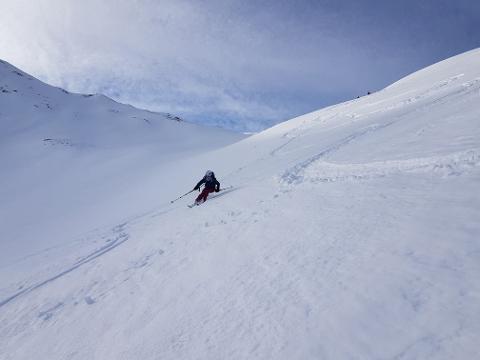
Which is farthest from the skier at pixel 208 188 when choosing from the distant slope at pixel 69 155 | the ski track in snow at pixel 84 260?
the distant slope at pixel 69 155

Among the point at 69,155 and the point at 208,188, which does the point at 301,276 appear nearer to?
the point at 208,188

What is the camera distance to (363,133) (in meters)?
14.0

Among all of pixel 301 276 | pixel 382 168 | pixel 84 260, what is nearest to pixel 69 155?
pixel 84 260

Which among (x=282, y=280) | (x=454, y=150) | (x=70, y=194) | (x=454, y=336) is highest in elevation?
(x=70, y=194)

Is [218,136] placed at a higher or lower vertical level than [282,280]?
higher

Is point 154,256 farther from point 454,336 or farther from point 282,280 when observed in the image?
point 454,336

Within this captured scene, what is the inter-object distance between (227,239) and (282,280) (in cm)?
260

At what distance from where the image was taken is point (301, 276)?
473 cm

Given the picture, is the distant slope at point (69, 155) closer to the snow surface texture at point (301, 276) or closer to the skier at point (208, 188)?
the skier at point (208, 188)

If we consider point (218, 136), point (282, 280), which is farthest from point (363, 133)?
point (218, 136)

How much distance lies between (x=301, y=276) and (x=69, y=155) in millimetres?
37396

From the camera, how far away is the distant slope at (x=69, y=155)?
18753 millimetres

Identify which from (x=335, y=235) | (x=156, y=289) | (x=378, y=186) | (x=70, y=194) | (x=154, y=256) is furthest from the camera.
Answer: (x=70, y=194)

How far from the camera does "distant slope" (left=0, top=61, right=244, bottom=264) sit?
18.8 m
